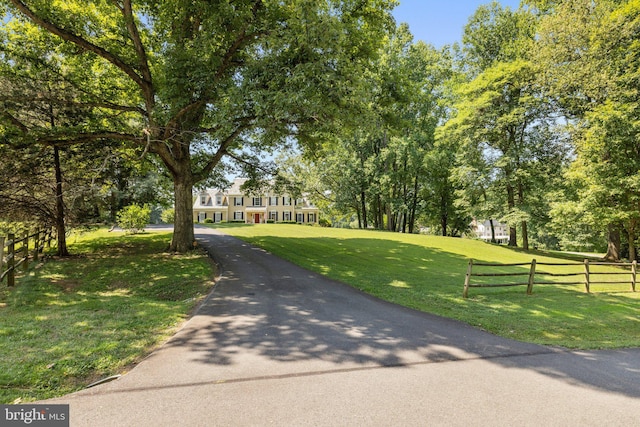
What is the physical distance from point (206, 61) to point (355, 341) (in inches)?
415

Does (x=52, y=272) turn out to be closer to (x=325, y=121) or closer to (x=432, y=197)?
(x=325, y=121)

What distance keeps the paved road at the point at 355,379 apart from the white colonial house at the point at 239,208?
4975cm

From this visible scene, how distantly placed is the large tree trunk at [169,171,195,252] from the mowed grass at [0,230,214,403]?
4.73ft

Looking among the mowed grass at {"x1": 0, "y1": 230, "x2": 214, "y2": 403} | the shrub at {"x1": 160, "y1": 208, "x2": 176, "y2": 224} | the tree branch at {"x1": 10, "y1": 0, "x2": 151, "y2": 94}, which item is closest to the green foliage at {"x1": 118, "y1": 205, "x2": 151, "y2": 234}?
the mowed grass at {"x1": 0, "y1": 230, "x2": 214, "y2": 403}

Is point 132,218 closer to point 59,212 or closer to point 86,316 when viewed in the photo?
point 59,212

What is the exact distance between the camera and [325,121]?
10414 mm

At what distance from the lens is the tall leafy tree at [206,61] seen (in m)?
9.48

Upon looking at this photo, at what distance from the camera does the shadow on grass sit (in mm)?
4926

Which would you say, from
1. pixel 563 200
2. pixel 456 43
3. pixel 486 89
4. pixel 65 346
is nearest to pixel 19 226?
pixel 65 346

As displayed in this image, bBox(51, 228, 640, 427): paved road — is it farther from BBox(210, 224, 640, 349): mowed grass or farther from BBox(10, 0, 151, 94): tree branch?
BBox(10, 0, 151, 94): tree branch

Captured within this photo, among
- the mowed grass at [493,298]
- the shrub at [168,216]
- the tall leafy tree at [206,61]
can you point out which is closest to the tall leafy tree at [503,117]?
the mowed grass at [493,298]

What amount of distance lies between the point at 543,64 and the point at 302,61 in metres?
20.7

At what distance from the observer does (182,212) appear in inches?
598

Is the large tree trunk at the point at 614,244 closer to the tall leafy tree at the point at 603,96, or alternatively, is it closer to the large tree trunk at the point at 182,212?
the tall leafy tree at the point at 603,96
